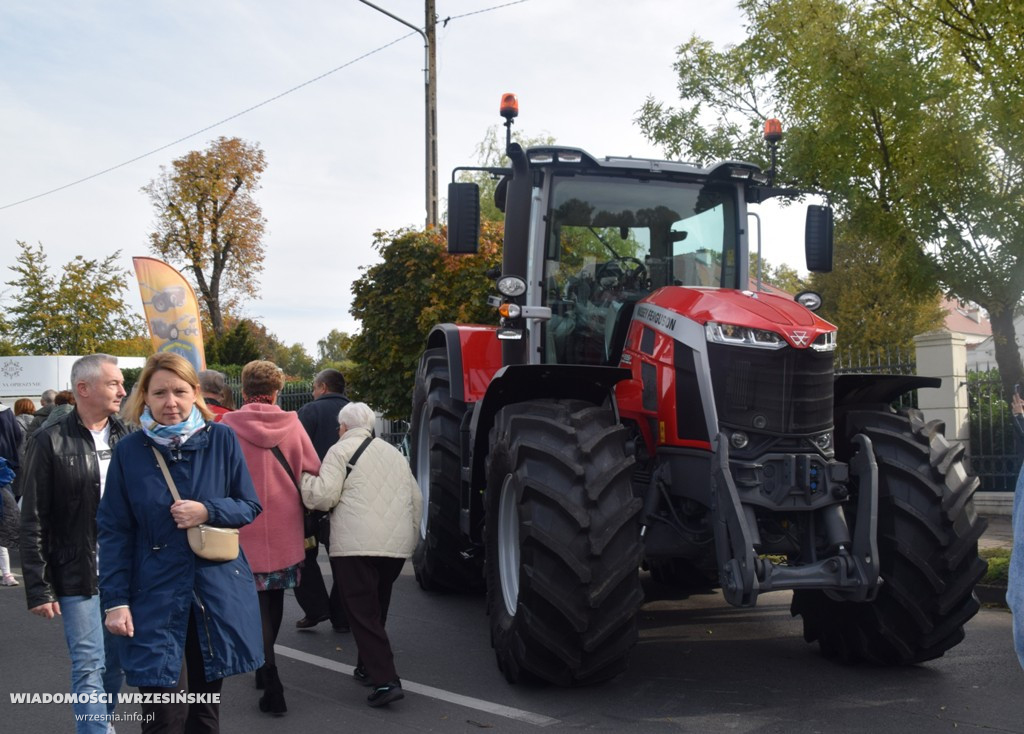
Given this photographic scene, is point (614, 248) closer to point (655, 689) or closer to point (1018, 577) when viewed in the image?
point (655, 689)

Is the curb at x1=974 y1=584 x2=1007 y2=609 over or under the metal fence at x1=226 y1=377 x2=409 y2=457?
under

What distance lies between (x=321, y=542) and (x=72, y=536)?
194 cm

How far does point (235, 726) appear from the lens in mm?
5160

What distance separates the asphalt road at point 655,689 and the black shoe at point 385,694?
57 millimetres

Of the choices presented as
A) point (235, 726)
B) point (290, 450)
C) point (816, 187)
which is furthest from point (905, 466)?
point (816, 187)

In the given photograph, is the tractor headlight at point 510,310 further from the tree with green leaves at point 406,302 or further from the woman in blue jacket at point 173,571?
the tree with green leaves at point 406,302

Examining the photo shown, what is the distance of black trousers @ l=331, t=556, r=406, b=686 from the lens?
5.43m

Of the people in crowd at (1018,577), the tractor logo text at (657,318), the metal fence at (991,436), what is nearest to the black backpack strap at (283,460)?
the tractor logo text at (657,318)

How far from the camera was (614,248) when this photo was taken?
676 centimetres

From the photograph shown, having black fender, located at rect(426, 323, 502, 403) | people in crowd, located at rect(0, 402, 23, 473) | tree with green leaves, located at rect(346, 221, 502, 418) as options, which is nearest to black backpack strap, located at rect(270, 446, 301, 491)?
black fender, located at rect(426, 323, 502, 403)

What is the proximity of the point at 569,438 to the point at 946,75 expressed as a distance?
218 inches

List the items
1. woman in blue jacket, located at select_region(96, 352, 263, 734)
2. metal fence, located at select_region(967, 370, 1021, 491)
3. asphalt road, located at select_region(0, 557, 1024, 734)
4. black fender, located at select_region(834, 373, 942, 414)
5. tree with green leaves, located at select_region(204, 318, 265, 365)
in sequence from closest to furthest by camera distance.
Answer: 1. woman in blue jacket, located at select_region(96, 352, 263, 734)
2. asphalt road, located at select_region(0, 557, 1024, 734)
3. black fender, located at select_region(834, 373, 942, 414)
4. metal fence, located at select_region(967, 370, 1021, 491)
5. tree with green leaves, located at select_region(204, 318, 265, 365)

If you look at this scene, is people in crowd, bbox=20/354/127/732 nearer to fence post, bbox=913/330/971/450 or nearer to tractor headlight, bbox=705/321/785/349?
tractor headlight, bbox=705/321/785/349

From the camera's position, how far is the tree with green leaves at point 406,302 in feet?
54.5
